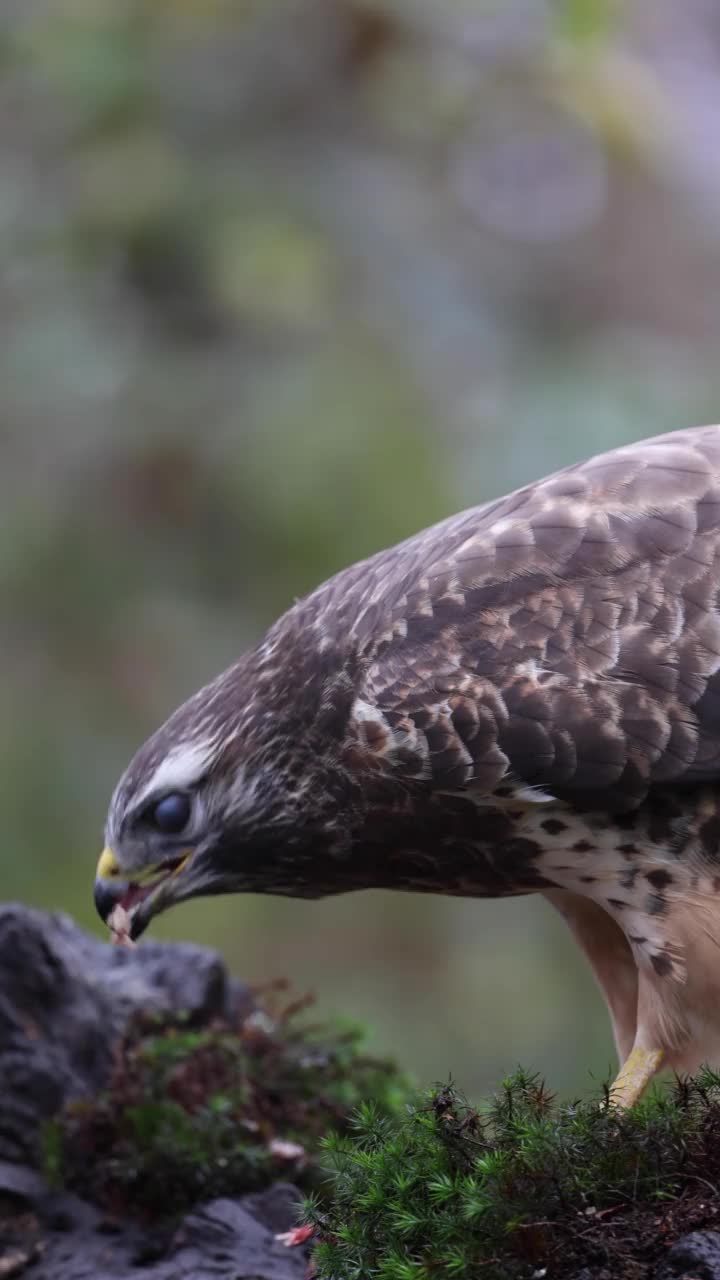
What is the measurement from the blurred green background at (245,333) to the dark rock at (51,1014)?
2635 mm

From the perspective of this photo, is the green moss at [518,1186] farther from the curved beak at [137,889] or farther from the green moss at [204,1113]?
the green moss at [204,1113]

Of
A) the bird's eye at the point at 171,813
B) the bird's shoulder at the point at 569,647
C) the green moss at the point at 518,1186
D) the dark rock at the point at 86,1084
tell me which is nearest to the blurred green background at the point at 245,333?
the dark rock at the point at 86,1084

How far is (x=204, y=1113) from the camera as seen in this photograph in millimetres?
3895

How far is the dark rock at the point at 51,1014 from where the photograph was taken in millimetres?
4039

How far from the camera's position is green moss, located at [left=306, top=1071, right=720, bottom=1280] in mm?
2396

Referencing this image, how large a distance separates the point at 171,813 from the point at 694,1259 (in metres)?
1.59

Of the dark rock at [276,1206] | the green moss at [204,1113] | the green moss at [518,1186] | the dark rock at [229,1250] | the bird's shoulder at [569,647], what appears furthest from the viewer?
the green moss at [204,1113]

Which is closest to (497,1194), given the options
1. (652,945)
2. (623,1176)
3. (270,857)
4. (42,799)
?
(623,1176)

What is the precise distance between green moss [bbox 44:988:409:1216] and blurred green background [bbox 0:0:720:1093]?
289 centimetres

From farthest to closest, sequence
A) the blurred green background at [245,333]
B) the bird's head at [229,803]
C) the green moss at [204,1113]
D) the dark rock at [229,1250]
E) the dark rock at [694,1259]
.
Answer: the blurred green background at [245,333], the green moss at [204,1113], the bird's head at [229,803], the dark rock at [229,1250], the dark rock at [694,1259]

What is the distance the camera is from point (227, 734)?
3559 millimetres

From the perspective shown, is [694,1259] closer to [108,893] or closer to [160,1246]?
[108,893]

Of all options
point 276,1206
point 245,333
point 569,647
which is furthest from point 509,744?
point 245,333

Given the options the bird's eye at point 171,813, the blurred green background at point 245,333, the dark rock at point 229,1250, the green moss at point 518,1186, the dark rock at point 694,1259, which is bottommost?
the dark rock at point 229,1250
